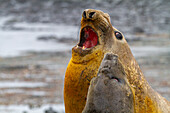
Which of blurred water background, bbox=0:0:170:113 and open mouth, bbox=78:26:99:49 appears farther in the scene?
blurred water background, bbox=0:0:170:113

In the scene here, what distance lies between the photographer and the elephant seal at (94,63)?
2.78 metres

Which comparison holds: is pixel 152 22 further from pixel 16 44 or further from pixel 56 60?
pixel 56 60

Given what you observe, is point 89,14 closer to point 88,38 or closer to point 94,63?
point 88,38

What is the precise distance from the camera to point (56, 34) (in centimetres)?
2244

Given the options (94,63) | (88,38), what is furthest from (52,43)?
(94,63)

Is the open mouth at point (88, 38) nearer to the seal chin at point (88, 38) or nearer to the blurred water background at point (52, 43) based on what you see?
the seal chin at point (88, 38)

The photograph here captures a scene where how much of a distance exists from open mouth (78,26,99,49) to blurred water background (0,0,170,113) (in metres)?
1.34

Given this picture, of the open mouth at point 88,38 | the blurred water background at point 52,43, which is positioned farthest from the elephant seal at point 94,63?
the blurred water background at point 52,43

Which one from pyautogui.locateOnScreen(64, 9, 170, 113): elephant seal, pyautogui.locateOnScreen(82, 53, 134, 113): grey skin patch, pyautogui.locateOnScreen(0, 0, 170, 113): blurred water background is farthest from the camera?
pyautogui.locateOnScreen(0, 0, 170, 113): blurred water background

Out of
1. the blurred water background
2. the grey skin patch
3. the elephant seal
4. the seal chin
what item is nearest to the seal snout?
the elephant seal

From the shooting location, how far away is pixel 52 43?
1962 cm

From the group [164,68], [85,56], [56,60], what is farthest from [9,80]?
[85,56]

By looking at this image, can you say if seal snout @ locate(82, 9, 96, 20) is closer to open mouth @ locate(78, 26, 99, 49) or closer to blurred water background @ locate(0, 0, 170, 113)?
open mouth @ locate(78, 26, 99, 49)

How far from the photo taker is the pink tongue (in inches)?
113
